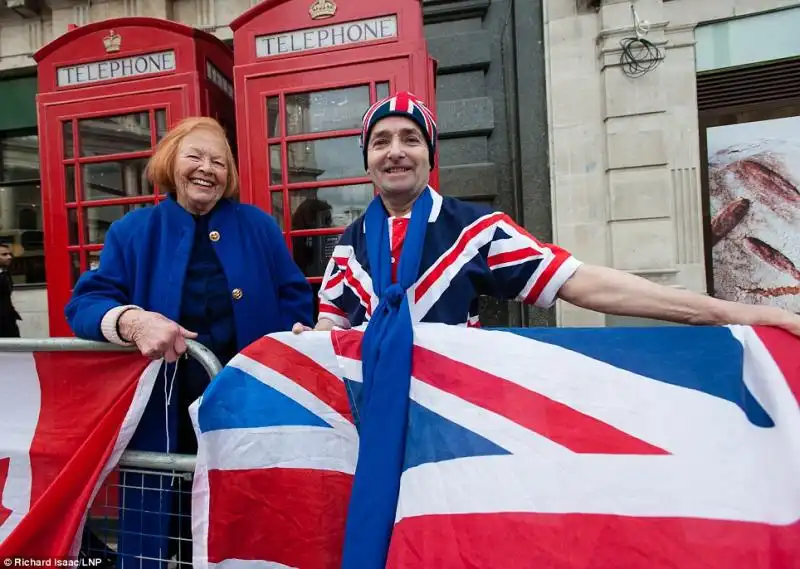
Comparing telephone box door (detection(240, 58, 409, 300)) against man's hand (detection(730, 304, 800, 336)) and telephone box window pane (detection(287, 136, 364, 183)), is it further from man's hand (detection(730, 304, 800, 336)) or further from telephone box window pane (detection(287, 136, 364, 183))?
man's hand (detection(730, 304, 800, 336))

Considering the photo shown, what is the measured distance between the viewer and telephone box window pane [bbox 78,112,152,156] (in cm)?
347

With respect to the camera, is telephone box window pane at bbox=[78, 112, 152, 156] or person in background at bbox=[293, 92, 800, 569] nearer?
person in background at bbox=[293, 92, 800, 569]

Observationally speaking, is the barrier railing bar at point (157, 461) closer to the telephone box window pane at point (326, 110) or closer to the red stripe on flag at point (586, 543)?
the red stripe on flag at point (586, 543)

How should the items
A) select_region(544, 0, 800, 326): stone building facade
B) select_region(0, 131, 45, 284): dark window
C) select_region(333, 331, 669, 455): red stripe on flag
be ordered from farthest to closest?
select_region(0, 131, 45, 284): dark window, select_region(544, 0, 800, 326): stone building facade, select_region(333, 331, 669, 455): red stripe on flag

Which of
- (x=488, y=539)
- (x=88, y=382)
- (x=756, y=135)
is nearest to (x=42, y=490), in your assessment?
(x=88, y=382)

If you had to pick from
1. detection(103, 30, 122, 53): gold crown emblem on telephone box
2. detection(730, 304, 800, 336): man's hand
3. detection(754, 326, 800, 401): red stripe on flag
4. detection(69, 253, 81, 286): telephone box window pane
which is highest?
detection(103, 30, 122, 53): gold crown emblem on telephone box

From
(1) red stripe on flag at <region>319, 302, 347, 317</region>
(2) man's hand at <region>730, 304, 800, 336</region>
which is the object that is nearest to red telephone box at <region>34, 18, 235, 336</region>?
(1) red stripe on flag at <region>319, 302, 347, 317</region>

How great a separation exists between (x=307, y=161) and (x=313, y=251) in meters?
0.59

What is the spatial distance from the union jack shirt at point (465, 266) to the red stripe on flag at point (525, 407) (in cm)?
18

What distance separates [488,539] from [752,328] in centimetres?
84

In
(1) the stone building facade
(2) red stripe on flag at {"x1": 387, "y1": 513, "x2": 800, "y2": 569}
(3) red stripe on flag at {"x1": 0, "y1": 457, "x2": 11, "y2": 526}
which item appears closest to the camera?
(2) red stripe on flag at {"x1": 387, "y1": 513, "x2": 800, "y2": 569}

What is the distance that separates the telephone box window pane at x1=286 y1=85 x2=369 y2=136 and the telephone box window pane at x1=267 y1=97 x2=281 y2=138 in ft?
0.22

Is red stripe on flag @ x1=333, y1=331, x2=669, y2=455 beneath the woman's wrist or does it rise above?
beneath

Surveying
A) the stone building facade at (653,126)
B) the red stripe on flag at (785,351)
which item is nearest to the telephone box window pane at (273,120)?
the red stripe on flag at (785,351)
